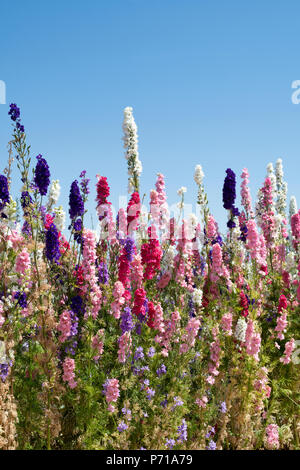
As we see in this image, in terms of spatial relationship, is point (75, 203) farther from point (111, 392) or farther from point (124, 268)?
point (111, 392)

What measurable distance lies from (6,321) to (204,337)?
7.65ft

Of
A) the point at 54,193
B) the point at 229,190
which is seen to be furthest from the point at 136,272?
the point at 229,190

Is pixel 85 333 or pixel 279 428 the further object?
pixel 279 428

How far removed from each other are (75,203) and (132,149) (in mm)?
1431

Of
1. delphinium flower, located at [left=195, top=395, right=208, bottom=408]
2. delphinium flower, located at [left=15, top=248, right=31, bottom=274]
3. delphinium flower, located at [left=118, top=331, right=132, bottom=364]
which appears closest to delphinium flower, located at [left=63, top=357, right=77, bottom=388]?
delphinium flower, located at [left=118, top=331, right=132, bottom=364]

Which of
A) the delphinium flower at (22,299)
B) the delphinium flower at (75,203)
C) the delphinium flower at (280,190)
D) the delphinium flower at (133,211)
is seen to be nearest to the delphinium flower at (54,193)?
the delphinium flower at (75,203)

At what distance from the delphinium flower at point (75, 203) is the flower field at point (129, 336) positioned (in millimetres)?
12

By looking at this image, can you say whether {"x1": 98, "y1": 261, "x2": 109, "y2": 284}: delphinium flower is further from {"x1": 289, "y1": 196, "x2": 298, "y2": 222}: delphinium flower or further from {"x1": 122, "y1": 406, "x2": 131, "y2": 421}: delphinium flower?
{"x1": 289, "y1": 196, "x2": 298, "y2": 222}: delphinium flower

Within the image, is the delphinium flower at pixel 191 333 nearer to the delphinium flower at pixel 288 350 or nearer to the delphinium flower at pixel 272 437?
the delphinium flower at pixel 272 437

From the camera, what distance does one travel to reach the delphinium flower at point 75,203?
201 inches

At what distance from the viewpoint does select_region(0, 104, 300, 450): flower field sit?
4.21 meters

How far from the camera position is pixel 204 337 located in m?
5.53
